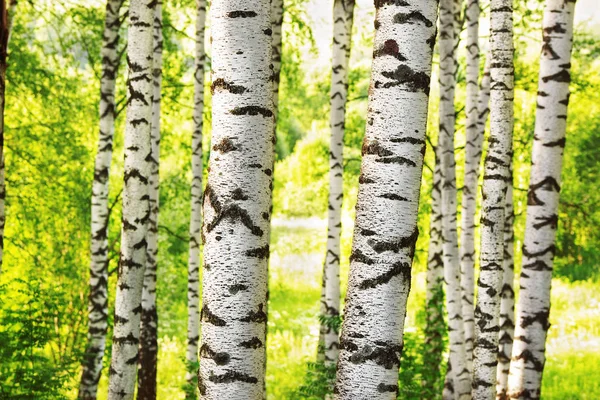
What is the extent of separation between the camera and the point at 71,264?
43.3ft

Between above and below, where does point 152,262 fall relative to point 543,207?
below

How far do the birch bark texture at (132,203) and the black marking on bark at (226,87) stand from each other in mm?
2885

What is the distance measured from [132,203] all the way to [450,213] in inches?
164

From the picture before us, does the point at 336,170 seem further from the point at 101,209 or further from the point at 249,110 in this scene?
the point at 249,110

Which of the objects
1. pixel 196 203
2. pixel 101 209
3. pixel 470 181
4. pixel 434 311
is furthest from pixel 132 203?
pixel 434 311

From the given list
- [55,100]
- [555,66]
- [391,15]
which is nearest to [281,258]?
[55,100]

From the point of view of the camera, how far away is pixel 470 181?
774 cm

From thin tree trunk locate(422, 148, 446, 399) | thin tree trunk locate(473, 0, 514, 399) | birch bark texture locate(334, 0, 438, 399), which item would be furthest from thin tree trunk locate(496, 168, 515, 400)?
birch bark texture locate(334, 0, 438, 399)

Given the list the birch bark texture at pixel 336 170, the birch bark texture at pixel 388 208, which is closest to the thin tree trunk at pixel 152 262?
the birch bark texture at pixel 336 170

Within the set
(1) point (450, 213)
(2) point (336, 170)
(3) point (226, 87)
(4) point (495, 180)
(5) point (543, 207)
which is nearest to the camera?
(3) point (226, 87)

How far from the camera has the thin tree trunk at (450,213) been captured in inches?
306

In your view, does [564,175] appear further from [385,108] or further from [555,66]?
[385,108]

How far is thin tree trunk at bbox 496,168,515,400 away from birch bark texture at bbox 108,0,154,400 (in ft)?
12.3

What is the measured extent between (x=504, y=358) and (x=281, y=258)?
26.6 meters
